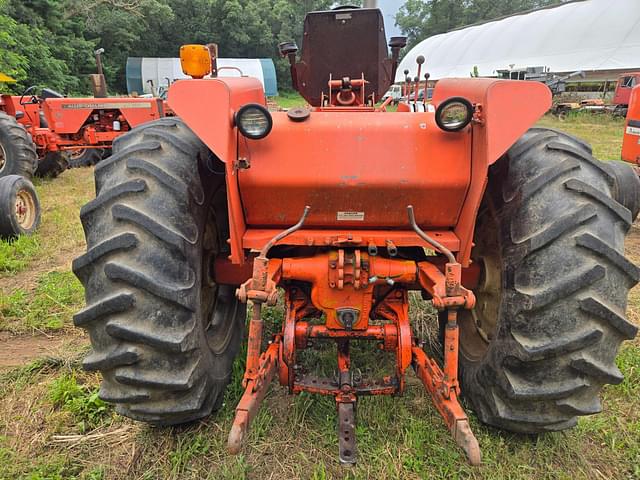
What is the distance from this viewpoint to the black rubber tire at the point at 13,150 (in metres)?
7.62

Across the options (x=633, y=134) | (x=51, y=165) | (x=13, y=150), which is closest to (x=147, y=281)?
(x=13, y=150)

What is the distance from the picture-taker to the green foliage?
279 cm

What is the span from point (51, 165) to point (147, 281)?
928 centimetres

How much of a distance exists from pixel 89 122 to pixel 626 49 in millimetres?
29052

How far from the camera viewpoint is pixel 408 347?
2.43m

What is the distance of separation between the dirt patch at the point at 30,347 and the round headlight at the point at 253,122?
2339 mm

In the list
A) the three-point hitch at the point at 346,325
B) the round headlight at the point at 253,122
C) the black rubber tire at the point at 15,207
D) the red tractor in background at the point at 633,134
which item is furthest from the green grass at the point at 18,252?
the red tractor in background at the point at 633,134

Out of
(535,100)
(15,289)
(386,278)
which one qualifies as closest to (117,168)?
(386,278)

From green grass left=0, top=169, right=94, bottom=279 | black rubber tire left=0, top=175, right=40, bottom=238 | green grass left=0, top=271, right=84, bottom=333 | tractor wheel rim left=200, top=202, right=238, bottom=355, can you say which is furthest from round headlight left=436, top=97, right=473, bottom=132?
black rubber tire left=0, top=175, right=40, bottom=238

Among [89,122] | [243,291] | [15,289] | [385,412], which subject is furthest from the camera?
[89,122]

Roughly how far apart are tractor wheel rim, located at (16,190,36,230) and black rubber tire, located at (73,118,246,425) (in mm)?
4441

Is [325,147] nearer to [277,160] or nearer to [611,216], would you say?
[277,160]

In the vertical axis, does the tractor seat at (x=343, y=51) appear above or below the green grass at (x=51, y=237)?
above

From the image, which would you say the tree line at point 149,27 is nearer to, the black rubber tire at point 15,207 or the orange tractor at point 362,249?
the black rubber tire at point 15,207
